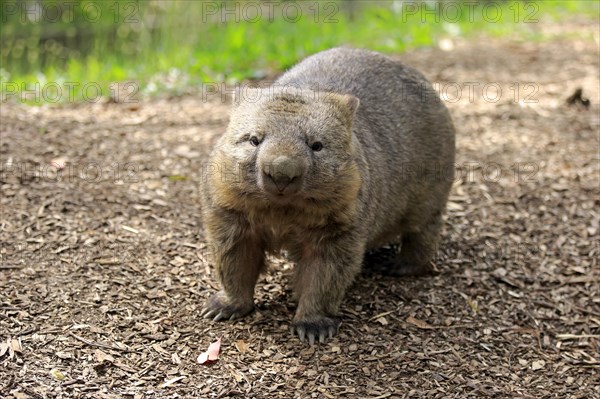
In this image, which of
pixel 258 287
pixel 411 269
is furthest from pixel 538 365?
pixel 258 287

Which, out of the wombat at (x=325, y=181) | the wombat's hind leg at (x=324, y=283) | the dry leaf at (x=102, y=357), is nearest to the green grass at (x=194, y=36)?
the wombat at (x=325, y=181)

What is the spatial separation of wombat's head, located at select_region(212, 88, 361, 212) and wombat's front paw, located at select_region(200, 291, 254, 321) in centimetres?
66

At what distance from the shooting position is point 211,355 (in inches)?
176

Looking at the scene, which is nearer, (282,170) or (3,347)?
(282,170)

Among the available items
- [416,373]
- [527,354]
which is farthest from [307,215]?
[527,354]

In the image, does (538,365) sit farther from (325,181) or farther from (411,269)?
(325,181)

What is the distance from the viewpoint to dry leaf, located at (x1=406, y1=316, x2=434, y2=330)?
5.04 metres

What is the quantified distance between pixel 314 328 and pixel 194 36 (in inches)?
262

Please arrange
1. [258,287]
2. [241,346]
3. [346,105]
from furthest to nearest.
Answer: [258,287]
[346,105]
[241,346]

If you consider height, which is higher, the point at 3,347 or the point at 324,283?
the point at 324,283

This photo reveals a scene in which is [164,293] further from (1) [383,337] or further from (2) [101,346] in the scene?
(1) [383,337]

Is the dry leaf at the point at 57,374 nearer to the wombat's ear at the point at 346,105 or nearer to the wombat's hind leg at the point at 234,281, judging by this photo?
the wombat's hind leg at the point at 234,281

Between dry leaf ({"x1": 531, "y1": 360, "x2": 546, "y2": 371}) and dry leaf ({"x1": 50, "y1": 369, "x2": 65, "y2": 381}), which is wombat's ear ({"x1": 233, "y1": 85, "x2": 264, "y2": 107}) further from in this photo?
dry leaf ({"x1": 531, "y1": 360, "x2": 546, "y2": 371})

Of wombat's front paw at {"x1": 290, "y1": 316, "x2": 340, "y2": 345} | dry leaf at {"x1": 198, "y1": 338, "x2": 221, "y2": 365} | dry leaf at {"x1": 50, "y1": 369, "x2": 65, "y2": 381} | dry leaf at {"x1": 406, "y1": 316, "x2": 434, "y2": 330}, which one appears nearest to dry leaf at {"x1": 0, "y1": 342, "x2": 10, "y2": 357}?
dry leaf at {"x1": 50, "y1": 369, "x2": 65, "y2": 381}
